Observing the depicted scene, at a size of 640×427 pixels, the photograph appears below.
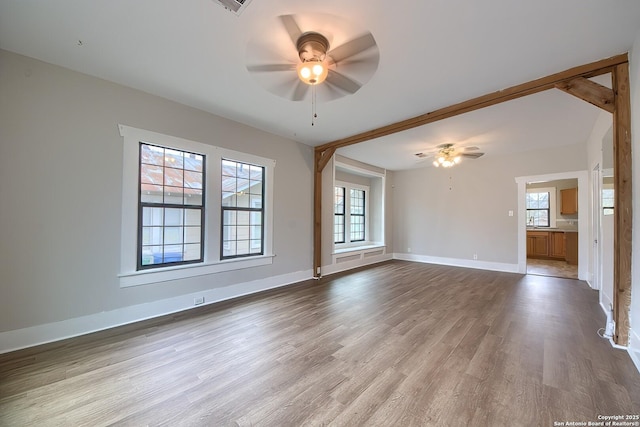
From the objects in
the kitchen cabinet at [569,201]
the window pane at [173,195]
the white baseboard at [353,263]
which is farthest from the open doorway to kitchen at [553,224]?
the window pane at [173,195]

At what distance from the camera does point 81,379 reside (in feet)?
6.23

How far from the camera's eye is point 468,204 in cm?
630

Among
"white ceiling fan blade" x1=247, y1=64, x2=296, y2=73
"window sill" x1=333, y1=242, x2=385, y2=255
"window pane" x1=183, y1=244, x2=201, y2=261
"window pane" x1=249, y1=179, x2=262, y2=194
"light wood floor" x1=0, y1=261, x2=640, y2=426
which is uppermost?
"white ceiling fan blade" x1=247, y1=64, x2=296, y2=73

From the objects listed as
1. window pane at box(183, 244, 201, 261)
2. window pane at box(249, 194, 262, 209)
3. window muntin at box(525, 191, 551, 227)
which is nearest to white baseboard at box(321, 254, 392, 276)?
window pane at box(249, 194, 262, 209)

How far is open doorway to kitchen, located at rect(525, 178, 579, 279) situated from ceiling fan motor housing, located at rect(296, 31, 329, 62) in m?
7.17

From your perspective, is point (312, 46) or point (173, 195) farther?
point (173, 195)

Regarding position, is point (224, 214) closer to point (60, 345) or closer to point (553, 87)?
point (60, 345)

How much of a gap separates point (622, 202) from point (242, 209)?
4.48 metres

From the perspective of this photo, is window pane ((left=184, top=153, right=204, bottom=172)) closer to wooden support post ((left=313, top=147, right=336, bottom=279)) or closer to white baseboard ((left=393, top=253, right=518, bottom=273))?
wooden support post ((left=313, top=147, right=336, bottom=279))

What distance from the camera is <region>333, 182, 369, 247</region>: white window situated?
6895 millimetres

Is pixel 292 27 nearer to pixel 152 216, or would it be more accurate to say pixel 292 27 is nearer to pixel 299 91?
pixel 299 91

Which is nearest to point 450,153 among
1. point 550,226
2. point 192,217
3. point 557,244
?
point 192,217

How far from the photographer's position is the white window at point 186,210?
9.64ft

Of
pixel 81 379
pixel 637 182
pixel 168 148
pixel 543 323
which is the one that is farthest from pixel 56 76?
pixel 543 323
